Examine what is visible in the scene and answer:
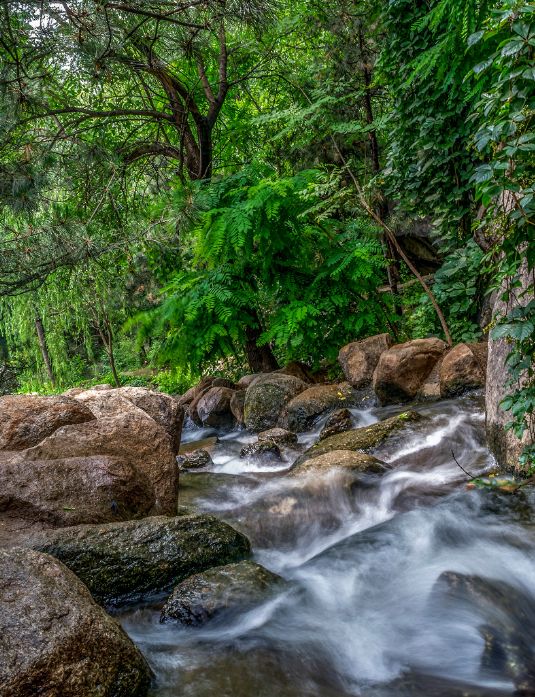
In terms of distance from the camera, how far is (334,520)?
4.37 metres

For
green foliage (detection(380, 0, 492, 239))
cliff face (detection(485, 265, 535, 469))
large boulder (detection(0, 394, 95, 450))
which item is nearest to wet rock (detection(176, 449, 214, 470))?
large boulder (detection(0, 394, 95, 450))

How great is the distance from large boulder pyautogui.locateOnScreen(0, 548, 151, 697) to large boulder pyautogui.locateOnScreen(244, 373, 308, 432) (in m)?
Answer: 5.31

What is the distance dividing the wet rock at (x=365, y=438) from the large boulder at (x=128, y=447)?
5.25ft

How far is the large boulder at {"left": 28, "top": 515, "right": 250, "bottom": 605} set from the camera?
319 cm

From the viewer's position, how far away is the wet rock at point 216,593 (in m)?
2.98

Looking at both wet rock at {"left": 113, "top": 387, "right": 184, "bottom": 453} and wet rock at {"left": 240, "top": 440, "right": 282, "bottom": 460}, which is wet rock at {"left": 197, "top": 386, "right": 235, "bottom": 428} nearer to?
wet rock at {"left": 240, "top": 440, "right": 282, "bottom": 460}

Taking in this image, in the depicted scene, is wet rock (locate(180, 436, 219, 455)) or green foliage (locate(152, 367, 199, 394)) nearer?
wet rock (locate(180, 436, 219, 455))

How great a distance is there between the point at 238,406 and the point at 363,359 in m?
2.13

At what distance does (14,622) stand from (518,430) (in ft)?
8.94

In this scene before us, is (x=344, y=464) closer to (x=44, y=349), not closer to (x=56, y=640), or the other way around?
(x=56, y=640)

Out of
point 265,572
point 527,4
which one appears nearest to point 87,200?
point 265,572

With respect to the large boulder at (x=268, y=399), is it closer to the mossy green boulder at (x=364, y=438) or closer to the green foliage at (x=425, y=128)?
the mossy green boulder at (x=364, y=438)

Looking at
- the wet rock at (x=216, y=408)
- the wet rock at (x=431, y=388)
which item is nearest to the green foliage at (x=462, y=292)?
the wet rock at (x=431, y=388)

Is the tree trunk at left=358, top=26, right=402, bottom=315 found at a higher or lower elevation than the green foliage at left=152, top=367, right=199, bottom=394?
higher
